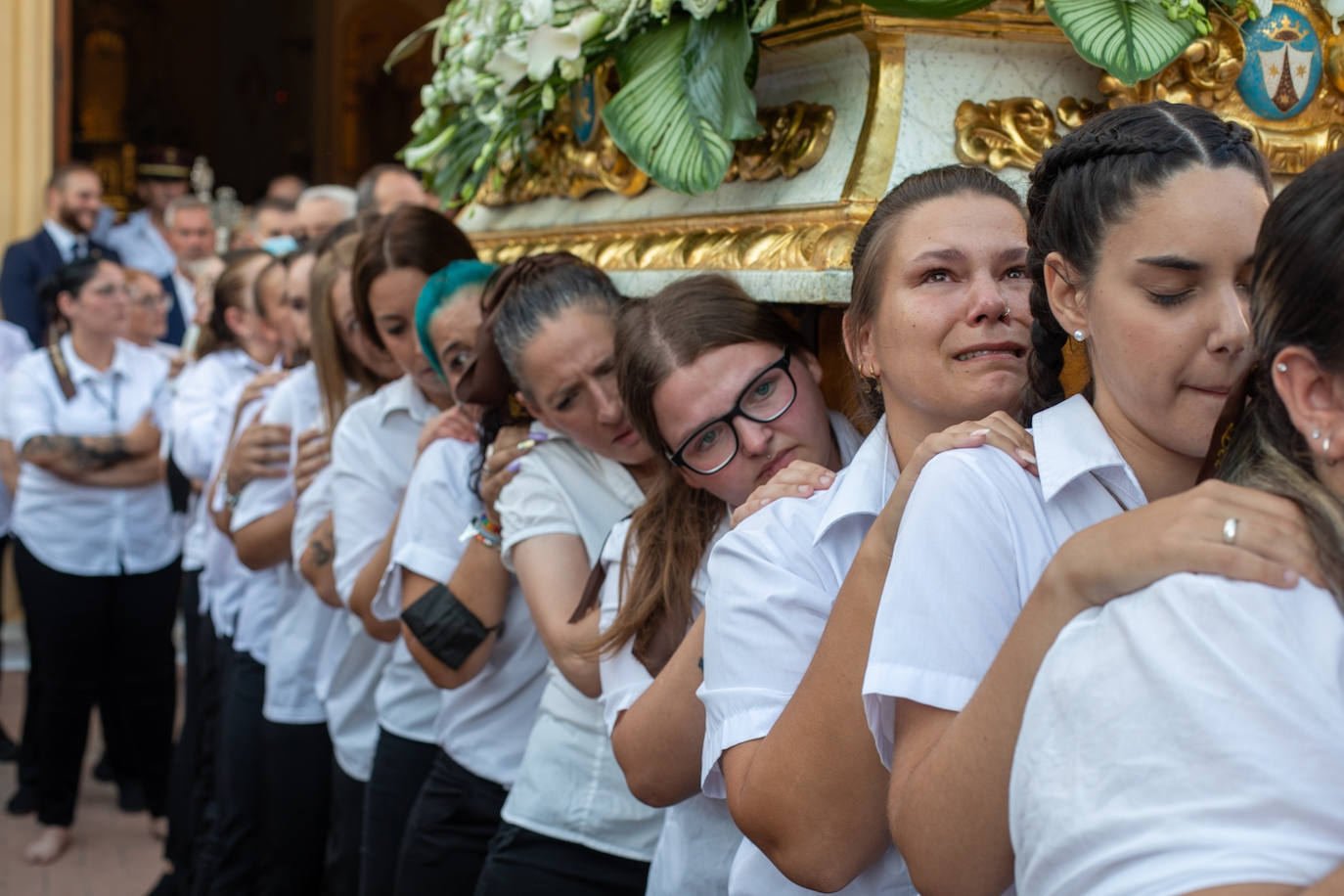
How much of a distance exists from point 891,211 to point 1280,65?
0.56 metres

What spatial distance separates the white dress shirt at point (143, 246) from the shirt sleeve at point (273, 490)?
4.16 meters

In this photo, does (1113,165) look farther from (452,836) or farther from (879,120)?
(452,836)

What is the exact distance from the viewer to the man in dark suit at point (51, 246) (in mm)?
6344

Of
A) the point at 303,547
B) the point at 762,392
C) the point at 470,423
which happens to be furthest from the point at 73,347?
the point at 762,392

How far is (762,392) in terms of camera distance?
5.58 feet

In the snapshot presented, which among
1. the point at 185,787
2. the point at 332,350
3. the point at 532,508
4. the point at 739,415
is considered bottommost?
the point at 185,787

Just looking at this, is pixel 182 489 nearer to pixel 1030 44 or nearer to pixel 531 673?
pixel 531 673

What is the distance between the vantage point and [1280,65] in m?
1.66

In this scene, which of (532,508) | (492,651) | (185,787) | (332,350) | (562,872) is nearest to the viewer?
(562,872)

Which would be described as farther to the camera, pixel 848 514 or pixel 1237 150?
pixel 848 514

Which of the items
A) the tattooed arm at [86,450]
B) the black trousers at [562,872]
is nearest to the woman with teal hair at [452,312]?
the black trousers at [562,872]

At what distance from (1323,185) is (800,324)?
1184 mm

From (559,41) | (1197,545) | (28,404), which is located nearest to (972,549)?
(1197,545)

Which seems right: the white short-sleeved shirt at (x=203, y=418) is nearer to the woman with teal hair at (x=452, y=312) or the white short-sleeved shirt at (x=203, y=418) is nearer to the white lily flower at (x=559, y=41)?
the woman with teal hair at (x=452, y=312)
